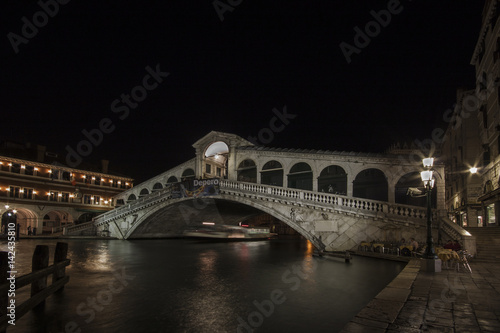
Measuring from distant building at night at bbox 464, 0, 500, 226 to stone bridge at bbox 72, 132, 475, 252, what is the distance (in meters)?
2.98

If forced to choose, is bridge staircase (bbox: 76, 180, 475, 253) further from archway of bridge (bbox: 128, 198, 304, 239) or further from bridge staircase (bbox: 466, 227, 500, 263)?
archway of bridge (bbox: 128, 198, 304, 239)

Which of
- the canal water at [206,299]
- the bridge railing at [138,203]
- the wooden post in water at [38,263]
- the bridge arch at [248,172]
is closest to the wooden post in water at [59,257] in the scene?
the canal water at [206,299]

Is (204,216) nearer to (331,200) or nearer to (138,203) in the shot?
(138,203)

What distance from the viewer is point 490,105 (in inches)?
810

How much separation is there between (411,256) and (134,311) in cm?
1328

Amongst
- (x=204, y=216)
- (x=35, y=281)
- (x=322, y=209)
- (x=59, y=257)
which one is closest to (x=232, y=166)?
(x=204, y=216)

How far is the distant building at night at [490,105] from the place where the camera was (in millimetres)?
18734

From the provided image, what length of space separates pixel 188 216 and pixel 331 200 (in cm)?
1871

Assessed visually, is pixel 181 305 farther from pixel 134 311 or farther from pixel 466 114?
pixel 466 114

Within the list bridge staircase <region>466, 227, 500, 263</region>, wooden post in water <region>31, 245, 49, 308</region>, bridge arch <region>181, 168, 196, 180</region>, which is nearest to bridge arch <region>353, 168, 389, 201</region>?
bridge staircase <region>466, 227, 500, 263</region>

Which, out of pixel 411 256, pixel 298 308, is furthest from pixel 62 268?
pixel 411 256

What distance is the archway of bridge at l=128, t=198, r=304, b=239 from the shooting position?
29.7 m

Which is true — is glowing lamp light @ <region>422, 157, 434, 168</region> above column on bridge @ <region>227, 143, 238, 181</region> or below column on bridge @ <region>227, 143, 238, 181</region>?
below

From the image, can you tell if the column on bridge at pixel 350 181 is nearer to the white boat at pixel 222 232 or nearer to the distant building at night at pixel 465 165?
the distant building at night at pixel 465 165
